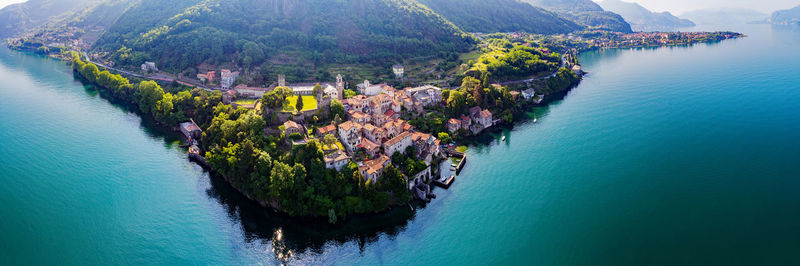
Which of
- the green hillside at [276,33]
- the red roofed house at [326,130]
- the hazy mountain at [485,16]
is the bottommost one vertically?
the red roofed house at [326,130]

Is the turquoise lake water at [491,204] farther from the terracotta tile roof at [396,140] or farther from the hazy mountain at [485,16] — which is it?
the hazy mountain at [485,16]

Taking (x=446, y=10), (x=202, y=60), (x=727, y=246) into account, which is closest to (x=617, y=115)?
(x=727, y=246)

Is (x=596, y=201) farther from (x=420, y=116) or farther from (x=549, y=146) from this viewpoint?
Result: (x=420, y=116)

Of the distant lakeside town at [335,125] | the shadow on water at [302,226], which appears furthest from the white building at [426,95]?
the shadow on water at [302,226]

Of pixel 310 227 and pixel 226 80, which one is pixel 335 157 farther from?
pixel 226 80

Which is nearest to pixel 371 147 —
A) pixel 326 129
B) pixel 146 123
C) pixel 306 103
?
pixel 326 129
